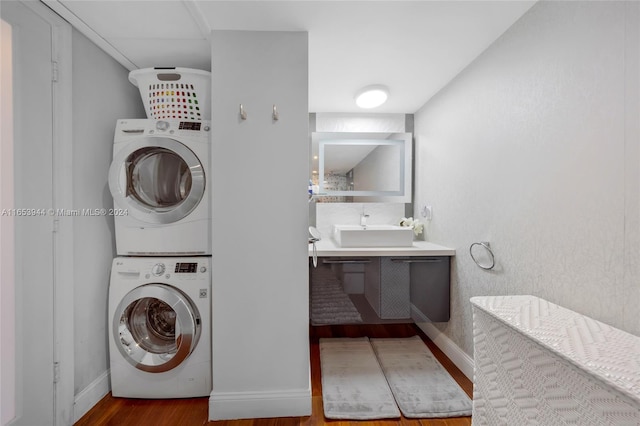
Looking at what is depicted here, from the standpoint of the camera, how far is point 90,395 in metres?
1.68

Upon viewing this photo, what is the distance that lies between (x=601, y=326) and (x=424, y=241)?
5.52 ft

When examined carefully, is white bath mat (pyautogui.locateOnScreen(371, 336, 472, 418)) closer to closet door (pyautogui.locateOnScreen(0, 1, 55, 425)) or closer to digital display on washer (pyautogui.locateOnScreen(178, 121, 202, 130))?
closet door (pyautogui.locateOnScreen(0, 1, 55, 425))

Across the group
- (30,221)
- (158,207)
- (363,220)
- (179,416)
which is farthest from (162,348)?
(363,220)

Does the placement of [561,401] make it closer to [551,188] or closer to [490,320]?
[490,320]

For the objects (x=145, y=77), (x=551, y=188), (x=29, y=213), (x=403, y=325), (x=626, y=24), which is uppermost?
(x=145, y=77)

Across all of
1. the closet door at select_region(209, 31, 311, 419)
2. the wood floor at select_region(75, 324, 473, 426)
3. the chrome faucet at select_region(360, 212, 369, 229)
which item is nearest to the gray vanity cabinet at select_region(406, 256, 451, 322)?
the wood floor at select_region(75, 324, 473, 426)

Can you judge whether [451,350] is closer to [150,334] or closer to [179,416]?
[179,416]

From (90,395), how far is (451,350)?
2448 millimetres

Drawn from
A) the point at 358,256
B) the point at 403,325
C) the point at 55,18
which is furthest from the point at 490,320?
the point at 55,18

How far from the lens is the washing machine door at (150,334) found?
1.71 meters

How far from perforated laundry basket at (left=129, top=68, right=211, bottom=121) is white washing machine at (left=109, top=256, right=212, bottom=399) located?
0.96 m

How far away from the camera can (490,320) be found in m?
1.26

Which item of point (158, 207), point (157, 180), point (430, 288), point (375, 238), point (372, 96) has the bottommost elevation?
point (430, 288)

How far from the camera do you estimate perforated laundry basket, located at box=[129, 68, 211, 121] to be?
5.96 ft
